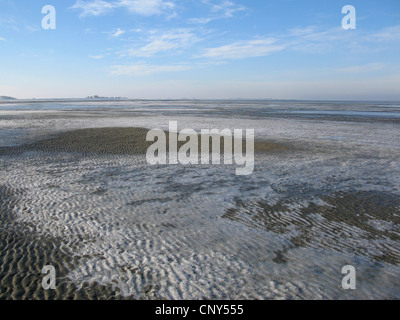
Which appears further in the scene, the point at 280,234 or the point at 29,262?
the point at 280,234

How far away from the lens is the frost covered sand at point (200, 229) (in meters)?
5.10

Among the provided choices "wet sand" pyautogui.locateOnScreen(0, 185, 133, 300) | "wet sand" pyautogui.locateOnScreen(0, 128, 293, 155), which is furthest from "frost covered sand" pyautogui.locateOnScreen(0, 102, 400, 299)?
"wet sand" pyautogui.locateOnScreen(0, 128, 293, 155)

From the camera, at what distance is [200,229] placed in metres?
7.27

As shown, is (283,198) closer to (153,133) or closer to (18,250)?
(18,250)

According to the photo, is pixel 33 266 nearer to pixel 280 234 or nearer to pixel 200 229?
pixel 200 229

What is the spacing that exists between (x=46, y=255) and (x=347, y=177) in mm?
10445

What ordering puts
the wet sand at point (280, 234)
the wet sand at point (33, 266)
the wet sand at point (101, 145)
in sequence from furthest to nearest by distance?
the wet sand at point (101, 145) → the wet sand at point (280, 234) → the wet sand at point (33, 266)

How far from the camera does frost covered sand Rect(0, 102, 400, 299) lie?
5.10m

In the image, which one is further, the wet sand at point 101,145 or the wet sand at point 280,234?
the wet sand at point 101,145

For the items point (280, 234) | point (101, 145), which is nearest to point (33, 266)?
point (280, 234)

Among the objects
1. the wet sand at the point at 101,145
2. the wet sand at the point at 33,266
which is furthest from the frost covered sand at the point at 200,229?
the wet sand at the point at 101,145

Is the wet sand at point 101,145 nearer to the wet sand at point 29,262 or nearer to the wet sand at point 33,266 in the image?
the wet sand at point 29,262
